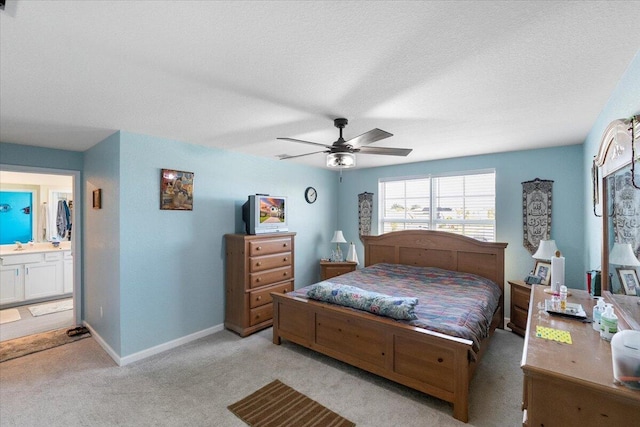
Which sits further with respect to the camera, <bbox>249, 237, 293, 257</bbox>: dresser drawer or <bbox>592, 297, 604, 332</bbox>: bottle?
<bbox>249, 237, 293, 257</bbox>: dresser drawer

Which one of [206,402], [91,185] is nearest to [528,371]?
[206,402]

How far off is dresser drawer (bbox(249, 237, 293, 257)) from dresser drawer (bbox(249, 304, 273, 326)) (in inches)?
29.3

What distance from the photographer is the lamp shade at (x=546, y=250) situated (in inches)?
137

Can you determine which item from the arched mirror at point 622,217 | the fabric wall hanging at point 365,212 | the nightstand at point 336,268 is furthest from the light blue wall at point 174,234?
the arched mirror at point 622,217

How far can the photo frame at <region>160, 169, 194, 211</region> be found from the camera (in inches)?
132

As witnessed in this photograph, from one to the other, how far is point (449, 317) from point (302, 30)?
248 cm

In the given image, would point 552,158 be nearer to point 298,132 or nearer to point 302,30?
point 298,132

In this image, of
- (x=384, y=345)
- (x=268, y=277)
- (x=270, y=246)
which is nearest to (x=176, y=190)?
(x=270, y=246)

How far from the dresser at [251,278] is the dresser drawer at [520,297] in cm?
314

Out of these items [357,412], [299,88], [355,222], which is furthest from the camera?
[355,222]

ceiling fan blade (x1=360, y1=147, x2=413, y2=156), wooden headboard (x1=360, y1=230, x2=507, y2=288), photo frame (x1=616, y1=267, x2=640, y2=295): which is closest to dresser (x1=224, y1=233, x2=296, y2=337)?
wooden headboard (x1=360, y1=230, x2=507, y2=288)

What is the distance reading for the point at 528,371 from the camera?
140 cm

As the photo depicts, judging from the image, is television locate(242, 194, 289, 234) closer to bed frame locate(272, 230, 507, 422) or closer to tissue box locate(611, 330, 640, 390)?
bed frame locate(272, 230, 507, 422)

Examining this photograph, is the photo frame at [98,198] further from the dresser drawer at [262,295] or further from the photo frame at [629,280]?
the photo frame at [629,280]
